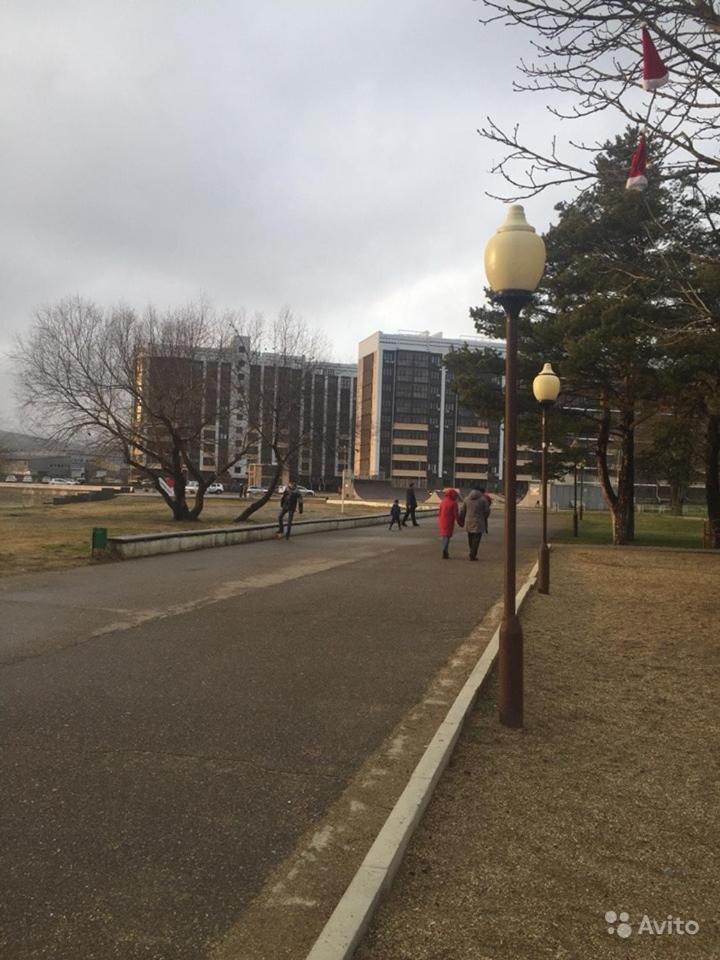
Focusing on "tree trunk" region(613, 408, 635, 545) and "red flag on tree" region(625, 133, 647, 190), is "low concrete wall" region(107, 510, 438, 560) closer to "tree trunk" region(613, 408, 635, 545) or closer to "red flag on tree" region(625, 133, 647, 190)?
"tree trunk" region(613, 408, 635, 545)

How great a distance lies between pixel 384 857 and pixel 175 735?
2.09 m

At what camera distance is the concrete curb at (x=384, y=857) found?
99.4 inches

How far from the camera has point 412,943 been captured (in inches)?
103

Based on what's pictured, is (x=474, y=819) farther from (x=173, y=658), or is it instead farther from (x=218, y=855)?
(x=173, y=658)

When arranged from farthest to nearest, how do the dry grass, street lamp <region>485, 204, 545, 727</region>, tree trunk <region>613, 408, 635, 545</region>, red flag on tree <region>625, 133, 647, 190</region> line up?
tree trunk <region>613, 408, 635, 545</region> → red flag on tree <region>625, 133, 647, 190</region> → street lamp <region>485, 204, 545, 727</region> → the dry grass

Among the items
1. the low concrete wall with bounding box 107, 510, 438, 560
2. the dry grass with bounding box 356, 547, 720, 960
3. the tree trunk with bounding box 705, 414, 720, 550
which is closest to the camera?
the dry grass with bounding box 356, 547, 720, 960

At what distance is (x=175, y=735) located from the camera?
4699mm

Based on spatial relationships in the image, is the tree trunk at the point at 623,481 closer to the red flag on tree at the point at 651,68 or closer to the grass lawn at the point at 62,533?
the grass lawn at the point at 62,533

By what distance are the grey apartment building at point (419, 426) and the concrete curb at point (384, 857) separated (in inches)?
5328

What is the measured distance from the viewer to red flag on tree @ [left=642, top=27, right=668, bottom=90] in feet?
19.2

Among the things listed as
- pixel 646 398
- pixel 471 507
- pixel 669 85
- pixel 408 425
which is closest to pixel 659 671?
pixel 669 85

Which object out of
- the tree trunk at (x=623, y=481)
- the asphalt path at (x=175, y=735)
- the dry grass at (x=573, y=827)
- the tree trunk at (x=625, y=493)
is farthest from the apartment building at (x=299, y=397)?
the dry grass at (x=573, y=827)

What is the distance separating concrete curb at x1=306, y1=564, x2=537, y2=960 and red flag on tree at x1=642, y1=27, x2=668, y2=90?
5.16 meters

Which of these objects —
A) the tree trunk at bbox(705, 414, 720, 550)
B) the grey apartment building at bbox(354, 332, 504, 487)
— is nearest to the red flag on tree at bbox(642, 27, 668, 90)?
the tree trunk at bbox(705, 414, 720, 550)
